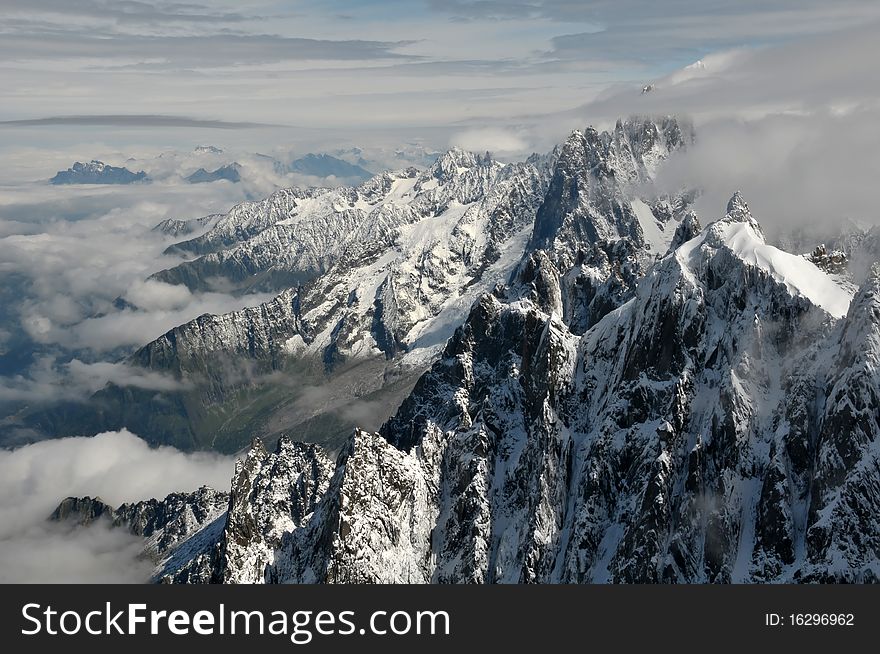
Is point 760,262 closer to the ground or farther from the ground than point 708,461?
farther from the ground

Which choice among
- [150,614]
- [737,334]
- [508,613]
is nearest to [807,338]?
[737,334]

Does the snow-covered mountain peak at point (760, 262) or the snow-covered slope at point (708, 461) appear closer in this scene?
the snow-covered slope at point (708, 461)

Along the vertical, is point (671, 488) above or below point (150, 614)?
below

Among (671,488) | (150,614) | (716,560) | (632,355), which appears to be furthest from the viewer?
(632,355)

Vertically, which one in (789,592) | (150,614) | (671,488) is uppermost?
(150,614)

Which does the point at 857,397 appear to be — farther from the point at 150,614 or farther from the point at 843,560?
the point at 150,614

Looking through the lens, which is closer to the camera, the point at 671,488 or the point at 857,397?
the point at 857,397

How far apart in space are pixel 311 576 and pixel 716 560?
91737 mm

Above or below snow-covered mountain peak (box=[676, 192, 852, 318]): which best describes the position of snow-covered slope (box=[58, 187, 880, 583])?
below

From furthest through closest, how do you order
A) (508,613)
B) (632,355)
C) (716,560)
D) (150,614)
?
(632,355) < (716,560) < (508,613) < (150,614)

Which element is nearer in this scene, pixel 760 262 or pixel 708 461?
pixel 708 461

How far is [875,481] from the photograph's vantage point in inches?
5719

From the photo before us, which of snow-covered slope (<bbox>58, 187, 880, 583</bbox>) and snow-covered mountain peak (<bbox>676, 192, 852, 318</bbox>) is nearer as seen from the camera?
snow-covered slope (<bbox>58, 187, 880, 583</bbox>)

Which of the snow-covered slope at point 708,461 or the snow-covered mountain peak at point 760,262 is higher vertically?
the snow-covered mountain peak at point 760,262
